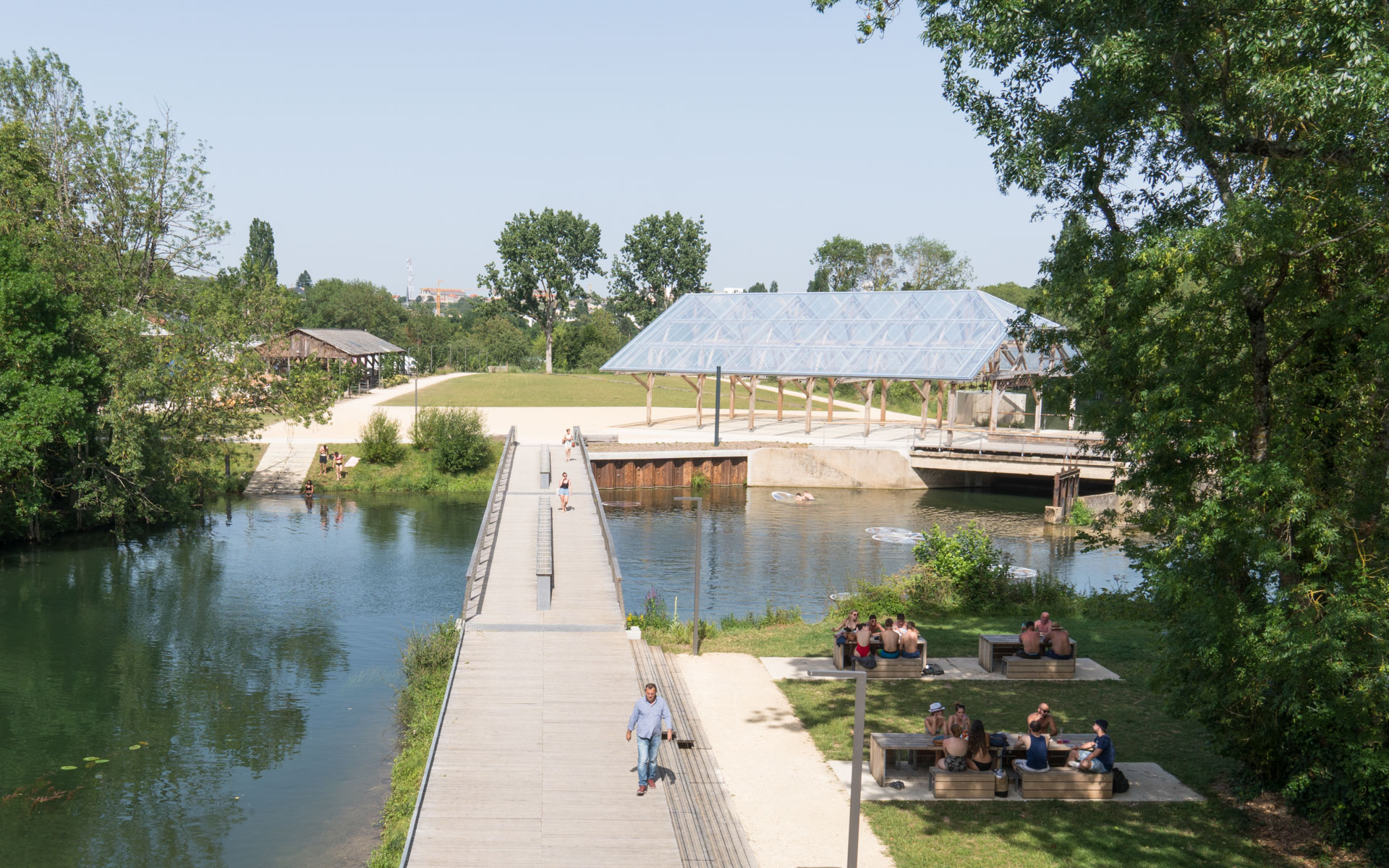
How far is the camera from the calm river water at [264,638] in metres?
14.7

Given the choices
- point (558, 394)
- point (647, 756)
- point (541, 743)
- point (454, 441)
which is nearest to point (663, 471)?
point (454, 441)

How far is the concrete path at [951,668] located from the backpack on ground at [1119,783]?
14.8 feet

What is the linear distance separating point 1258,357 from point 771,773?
774 cm

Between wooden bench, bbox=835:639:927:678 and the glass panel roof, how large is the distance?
3120 centimetres

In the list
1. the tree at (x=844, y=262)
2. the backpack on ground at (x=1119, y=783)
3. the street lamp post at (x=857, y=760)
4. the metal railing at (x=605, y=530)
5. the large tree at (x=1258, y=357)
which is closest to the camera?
the street lamp post at (x=857, y=760)

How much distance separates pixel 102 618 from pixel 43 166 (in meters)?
18.4

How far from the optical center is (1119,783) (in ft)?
41.4

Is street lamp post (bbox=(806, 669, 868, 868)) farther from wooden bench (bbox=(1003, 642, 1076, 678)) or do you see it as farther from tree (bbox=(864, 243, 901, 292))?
tree (bbox=(864, 243, 901, 292))

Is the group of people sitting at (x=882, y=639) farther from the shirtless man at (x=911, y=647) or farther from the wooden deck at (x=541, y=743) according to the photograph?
the wooden deck at (x=541, y=743)

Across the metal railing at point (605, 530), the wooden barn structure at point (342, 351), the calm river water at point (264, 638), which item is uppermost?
the wooden barn structure at point (342, 351)

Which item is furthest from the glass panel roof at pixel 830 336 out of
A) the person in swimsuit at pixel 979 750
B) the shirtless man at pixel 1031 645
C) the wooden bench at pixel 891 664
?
the person in swimsuit at pixel 979 750

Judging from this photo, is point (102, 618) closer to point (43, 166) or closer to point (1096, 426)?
point (43, 166)

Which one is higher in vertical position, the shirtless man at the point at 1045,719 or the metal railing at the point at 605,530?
the metal railing at the point at 605,530

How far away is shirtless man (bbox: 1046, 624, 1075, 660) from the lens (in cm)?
1745
